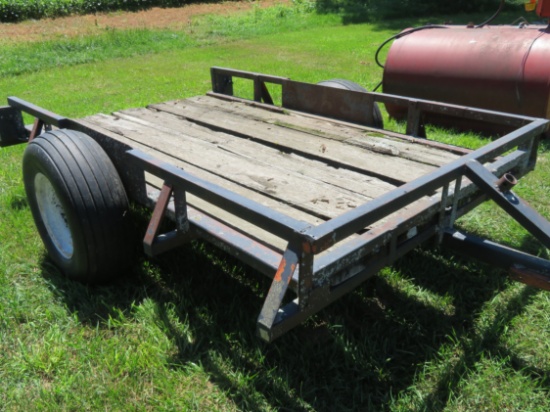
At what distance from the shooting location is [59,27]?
1650cm

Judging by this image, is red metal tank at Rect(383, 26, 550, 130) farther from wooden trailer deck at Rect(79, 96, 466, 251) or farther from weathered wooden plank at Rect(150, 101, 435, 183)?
weathered wooden plank at Rect(150, 101, 435, 183)

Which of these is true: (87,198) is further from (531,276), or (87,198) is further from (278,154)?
(531,276)

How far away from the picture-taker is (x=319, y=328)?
2793 mm

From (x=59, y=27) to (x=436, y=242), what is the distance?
16.9 metres

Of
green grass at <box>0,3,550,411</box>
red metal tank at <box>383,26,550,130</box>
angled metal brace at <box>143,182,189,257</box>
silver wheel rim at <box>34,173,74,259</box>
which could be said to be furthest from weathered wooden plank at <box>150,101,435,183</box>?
red metal tank at <box>383,26,550,130</box>

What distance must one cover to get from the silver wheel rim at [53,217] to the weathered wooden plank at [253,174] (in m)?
0.71

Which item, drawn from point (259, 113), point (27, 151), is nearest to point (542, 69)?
point (259, 113)

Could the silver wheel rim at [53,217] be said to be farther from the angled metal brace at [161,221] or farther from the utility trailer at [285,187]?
the angled metal brace at [161,221]

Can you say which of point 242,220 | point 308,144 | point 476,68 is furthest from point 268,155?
point 476,68

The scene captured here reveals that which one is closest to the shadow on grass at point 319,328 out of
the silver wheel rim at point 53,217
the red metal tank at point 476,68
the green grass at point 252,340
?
the green grass at point 252,340

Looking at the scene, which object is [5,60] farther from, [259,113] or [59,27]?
[259,113]

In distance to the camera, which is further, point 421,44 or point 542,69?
point 421,44

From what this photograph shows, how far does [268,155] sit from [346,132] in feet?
2.24

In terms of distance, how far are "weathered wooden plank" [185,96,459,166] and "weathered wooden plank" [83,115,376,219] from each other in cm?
64
